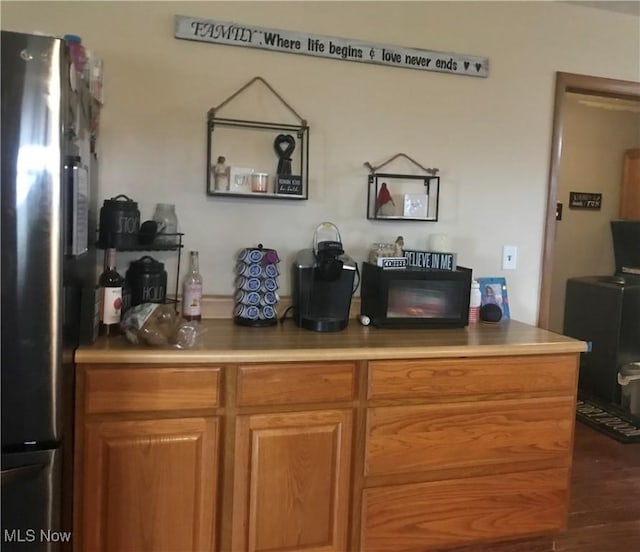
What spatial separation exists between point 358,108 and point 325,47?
283 millimetres

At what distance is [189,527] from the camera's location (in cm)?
188

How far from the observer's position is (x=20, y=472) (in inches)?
60.7

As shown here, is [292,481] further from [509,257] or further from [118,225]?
[509,257]

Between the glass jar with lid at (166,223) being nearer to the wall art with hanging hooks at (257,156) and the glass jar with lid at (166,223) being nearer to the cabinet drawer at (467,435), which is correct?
the wall art with hanging hooks at (257,156)

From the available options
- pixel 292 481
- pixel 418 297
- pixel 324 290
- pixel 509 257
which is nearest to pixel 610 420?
pixel 509 257

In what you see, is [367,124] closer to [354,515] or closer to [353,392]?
[353,392]

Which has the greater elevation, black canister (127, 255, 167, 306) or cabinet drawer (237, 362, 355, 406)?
black canister (127, 255, 167, 306)

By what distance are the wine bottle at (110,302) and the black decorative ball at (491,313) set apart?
1.53 meters

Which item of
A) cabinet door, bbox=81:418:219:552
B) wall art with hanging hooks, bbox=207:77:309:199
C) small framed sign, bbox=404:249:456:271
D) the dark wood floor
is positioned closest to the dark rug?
the dark wood floor

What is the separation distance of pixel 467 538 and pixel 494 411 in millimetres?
496

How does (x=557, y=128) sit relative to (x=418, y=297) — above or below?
above

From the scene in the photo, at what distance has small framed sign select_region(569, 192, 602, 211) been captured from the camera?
471 cm

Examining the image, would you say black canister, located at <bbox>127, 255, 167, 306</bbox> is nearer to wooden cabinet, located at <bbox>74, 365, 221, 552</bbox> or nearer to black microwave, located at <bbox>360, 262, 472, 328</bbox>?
wooden cabinet, located at <bbox>74, 365, 221, 552</bbox>

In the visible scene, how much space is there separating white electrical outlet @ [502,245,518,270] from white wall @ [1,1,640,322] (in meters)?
0.04
